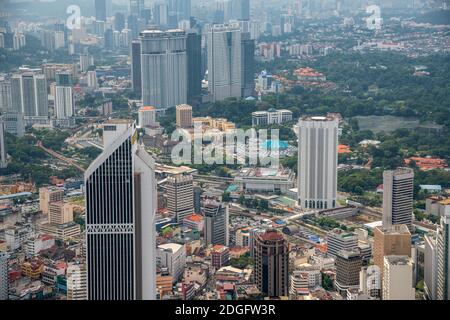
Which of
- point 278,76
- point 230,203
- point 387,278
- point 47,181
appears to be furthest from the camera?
point 278,76

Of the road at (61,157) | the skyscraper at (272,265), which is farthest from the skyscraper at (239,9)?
the skyscraper at (272,265)

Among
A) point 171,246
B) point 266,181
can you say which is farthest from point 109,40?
point 171,246

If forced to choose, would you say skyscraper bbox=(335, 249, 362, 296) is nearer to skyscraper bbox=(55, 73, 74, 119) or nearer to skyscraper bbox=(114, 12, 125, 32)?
skyscraper bbox=(55, 73, 74, 119)

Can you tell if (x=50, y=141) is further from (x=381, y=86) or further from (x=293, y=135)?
(x=381, y=86)

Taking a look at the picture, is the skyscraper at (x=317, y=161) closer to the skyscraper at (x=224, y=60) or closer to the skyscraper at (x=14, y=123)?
the skyscraper at (x=14, y=123)
